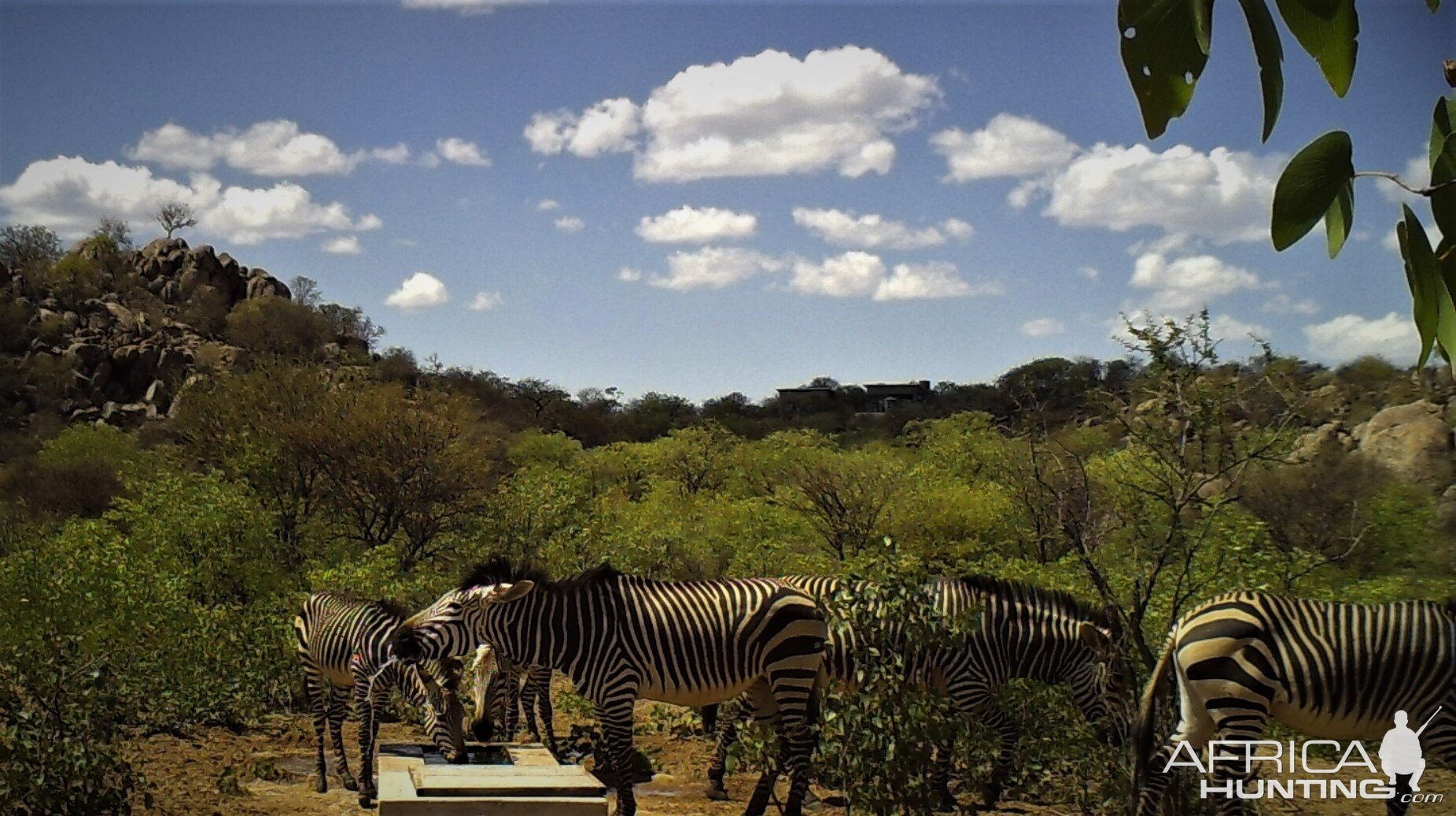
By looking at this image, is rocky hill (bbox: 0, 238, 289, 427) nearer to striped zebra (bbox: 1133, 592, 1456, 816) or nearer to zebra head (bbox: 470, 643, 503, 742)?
zebra head (bbox: 470, 643, 503, 742)

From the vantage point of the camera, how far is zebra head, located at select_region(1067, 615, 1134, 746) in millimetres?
6129

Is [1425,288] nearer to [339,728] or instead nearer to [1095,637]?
[1095,637]

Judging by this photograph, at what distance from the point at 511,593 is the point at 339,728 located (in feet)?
7.29

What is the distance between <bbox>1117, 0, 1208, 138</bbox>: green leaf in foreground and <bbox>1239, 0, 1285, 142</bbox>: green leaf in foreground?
0.04 meters

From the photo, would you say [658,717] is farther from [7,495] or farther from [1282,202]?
[7,495]

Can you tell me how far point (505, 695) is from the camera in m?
9.44

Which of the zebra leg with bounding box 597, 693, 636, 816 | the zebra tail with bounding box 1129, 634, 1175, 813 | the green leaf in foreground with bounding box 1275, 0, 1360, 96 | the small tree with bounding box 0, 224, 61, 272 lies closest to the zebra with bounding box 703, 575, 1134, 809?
the zebra leg with bounding box 597, 693, 636, 816

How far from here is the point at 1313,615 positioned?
557cm

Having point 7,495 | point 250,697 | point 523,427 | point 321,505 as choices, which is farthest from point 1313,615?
point 523,427

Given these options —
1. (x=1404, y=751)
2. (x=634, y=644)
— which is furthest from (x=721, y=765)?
(x=1404, y=751)

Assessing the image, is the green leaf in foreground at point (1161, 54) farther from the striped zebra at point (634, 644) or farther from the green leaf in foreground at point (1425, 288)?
the striped zebra at point (634, 644)

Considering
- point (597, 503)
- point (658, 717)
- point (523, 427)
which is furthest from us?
point (523, 427)

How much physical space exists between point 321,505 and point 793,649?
35.0ft

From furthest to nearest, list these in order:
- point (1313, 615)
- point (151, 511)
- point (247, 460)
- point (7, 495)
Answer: point (7, 495), point (247, 460), point (151, 511), point (1313, 615)
